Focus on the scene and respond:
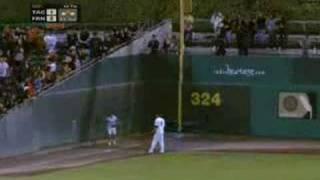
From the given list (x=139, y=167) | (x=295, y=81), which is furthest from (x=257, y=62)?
(x=139, y=167)

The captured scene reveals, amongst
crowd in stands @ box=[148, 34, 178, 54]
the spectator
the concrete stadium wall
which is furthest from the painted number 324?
the spectator

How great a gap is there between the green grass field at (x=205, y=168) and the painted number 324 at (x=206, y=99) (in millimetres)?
7168

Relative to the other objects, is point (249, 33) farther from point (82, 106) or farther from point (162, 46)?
point (82, 106)

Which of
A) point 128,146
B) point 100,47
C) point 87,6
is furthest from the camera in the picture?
point 87,6

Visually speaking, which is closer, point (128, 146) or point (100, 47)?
point (128, 146)

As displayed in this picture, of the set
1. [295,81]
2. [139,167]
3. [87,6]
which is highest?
[87,6]

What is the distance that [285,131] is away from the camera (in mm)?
44750

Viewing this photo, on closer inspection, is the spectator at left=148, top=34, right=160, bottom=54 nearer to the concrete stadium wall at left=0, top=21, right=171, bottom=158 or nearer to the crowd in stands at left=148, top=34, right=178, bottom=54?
the crowd in stands at left=148, top=34, right=178, bottom=54

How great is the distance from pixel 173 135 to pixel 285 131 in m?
4.94

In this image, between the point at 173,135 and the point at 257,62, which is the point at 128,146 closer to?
the point at 173,135

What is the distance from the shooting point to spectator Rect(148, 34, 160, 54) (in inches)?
1797
